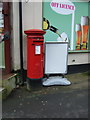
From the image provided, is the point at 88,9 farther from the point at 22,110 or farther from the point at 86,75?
the point at 22,110

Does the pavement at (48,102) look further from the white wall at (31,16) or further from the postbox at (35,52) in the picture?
the white wall at (31,16)

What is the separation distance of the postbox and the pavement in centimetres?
33

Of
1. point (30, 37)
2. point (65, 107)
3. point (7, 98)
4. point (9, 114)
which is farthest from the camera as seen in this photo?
point (30, 37)

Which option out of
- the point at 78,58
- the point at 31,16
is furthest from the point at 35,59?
the point at 78,58

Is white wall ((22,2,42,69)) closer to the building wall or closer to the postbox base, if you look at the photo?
the building wall

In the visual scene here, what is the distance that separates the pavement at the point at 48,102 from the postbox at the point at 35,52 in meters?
0.33

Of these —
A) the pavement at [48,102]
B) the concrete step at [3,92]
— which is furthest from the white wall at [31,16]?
the concrete step at [3,92]

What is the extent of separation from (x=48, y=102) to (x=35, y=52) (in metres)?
1.40

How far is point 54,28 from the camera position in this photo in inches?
229

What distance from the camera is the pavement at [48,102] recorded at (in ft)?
11.2

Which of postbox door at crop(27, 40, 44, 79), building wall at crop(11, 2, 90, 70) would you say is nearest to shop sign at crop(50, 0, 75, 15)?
building wall at crop(11, 2, 90, 70)

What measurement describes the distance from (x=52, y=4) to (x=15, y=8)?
1.38 meters

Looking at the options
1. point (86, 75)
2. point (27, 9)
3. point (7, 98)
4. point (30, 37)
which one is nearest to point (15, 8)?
point (27, 9)

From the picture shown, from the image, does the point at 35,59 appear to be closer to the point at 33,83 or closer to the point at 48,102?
the point at 33,83
